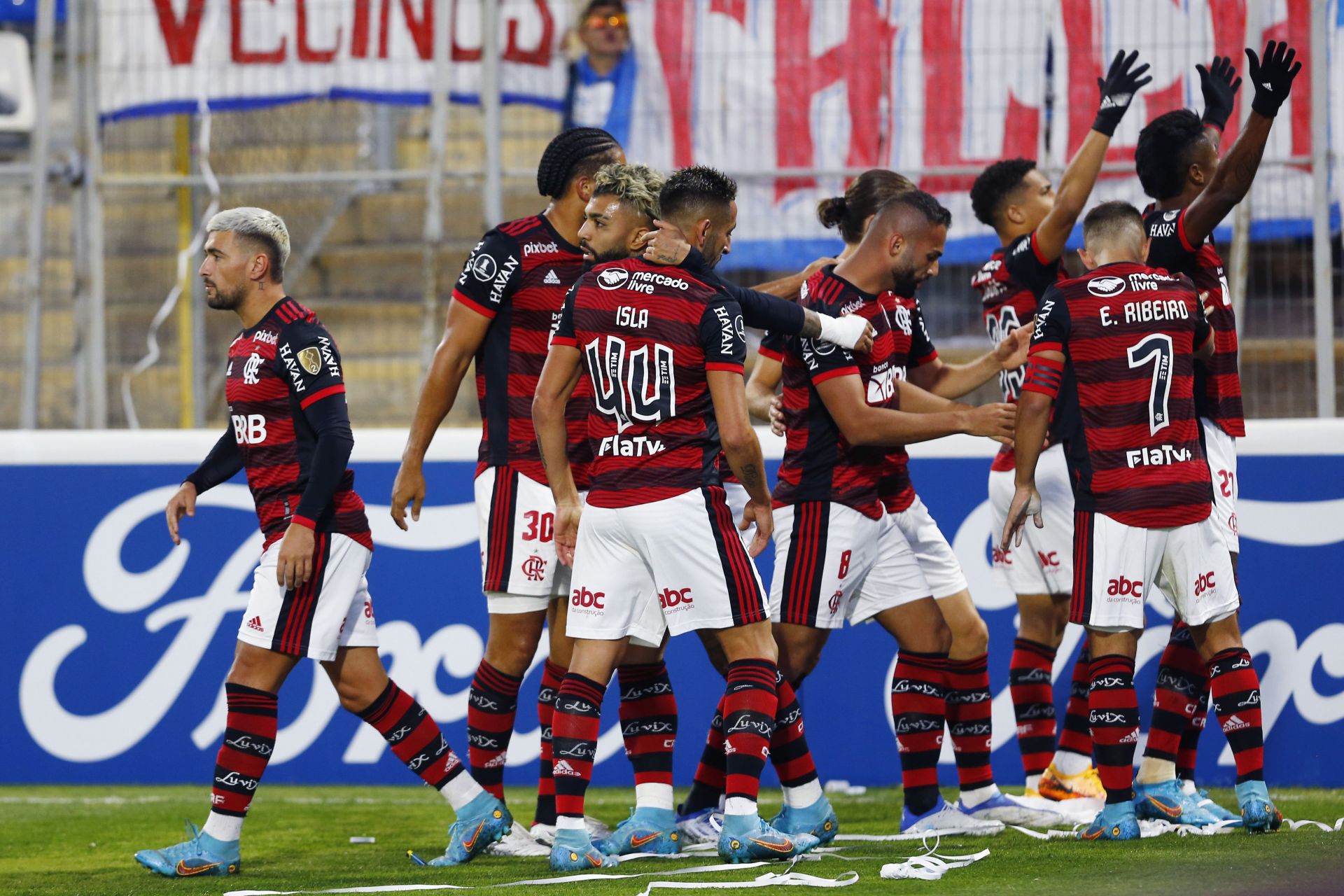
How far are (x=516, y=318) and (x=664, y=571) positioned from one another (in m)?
1.25

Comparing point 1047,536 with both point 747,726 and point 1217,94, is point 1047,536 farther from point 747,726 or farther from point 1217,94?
point 747,726

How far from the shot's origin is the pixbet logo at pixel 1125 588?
5578mm

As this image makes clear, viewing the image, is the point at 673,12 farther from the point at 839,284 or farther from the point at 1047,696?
the point at 1047,696

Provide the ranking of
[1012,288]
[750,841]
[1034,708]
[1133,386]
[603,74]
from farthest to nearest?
1. [603,74]
2. [1012,288]
3. [1034,708]
4. [1133,386]
5. [750,841]

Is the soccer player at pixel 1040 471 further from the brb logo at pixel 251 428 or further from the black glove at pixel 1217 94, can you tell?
the brb logo at pixel 251 428

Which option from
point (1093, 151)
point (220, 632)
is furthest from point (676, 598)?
point (220, 632)

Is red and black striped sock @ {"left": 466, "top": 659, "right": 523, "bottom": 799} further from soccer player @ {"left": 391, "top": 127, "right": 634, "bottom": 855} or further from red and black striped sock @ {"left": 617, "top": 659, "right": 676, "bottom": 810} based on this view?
red and black striped sock @ {"left": 617, "top": 659, "right": 676, "bottom": 810}

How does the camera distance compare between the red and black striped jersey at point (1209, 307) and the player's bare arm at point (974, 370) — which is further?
the player's bare arm at point (974, 370)

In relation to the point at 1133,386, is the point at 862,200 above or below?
above

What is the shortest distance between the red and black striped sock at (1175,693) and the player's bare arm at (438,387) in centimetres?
277

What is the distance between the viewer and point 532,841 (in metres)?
5.84

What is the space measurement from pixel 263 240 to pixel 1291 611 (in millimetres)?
4635

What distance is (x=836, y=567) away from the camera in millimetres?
5902

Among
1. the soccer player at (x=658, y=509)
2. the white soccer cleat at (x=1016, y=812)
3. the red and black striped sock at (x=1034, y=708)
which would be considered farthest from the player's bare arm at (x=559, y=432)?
the red and black striped sock at (x=1034, y=708)
